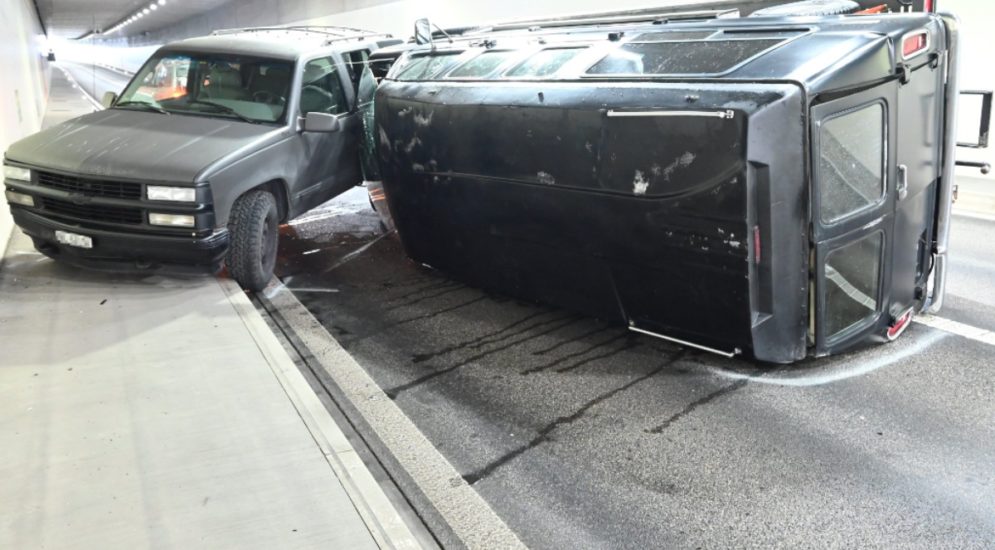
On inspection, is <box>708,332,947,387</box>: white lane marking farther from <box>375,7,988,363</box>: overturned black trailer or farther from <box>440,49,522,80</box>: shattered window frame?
<box>440,49,522,80</box>: shattered window frame

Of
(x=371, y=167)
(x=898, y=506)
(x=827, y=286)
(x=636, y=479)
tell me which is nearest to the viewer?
(x=898, y=506)

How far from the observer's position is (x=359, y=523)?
10.7ft

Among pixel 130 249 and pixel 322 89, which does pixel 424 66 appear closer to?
pixel 322 89

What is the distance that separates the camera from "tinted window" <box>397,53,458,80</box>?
6.40 m

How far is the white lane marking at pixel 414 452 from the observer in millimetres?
3434

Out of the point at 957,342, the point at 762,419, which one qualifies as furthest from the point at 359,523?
the point at 957,342

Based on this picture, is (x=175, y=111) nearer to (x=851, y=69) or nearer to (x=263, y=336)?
(x=263, y=336)

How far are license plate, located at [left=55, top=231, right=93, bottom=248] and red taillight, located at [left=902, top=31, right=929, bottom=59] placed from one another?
5534 mm

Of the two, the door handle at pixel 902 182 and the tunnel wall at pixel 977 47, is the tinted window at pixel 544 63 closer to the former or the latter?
the door handle at pixel 902 182

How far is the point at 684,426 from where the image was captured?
14.1 feet

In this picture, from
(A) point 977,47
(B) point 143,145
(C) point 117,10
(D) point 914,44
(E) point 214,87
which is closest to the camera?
(D) point 914,44

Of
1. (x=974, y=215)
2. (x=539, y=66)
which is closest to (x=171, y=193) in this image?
(x=539, y=66)

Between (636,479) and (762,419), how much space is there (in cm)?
95

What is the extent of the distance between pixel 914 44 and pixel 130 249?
532 cm
